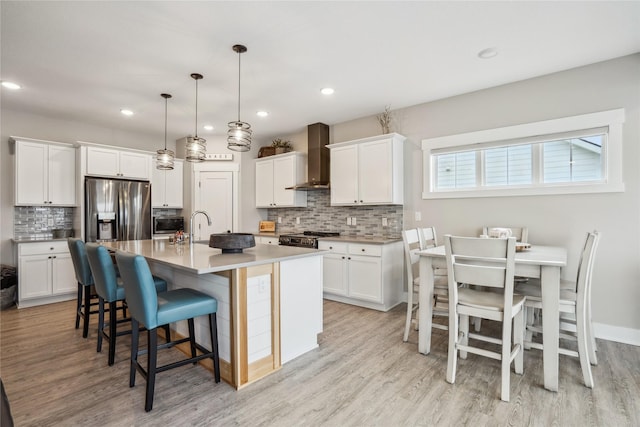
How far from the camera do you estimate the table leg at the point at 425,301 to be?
2.59 metres

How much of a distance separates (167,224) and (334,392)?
15.3 feet

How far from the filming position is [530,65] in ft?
10.0

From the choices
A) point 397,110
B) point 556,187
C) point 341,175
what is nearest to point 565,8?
point 556,187

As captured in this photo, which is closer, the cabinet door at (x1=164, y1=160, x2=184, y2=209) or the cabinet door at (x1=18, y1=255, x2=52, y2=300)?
the cabinet door at (x1=18, y1=255, x2=52, y2=300)

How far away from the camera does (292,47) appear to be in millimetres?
2736

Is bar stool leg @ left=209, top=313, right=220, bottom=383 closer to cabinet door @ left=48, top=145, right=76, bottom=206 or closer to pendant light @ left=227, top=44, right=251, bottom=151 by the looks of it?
pendant light @ left=227, top=44, right=251, bottom=151

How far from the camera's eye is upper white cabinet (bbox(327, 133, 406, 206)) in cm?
411

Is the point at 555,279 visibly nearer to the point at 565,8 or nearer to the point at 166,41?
the point at 565,8

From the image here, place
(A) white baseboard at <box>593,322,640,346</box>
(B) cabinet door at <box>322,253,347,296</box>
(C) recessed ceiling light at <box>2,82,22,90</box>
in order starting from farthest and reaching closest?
(B) cabinet door at <box>322,253,347,296</box> < (C) recessed ceiling light at <box>2,82,22,90</box> < (A) white baseboard at <box>593,322,640,346</box>

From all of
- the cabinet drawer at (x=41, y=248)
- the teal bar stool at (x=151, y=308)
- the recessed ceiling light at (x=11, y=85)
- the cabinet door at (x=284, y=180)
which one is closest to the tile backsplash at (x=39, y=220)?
the cabinet drawer at (x=41, y=248)

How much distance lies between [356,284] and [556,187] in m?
2.42

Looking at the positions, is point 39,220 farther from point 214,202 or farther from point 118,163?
point 214,202

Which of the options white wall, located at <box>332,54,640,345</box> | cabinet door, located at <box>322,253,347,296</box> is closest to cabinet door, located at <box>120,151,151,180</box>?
cabinet door, located at <box>322,253,347,296</box>

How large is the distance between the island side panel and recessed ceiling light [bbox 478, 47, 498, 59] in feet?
7.74
